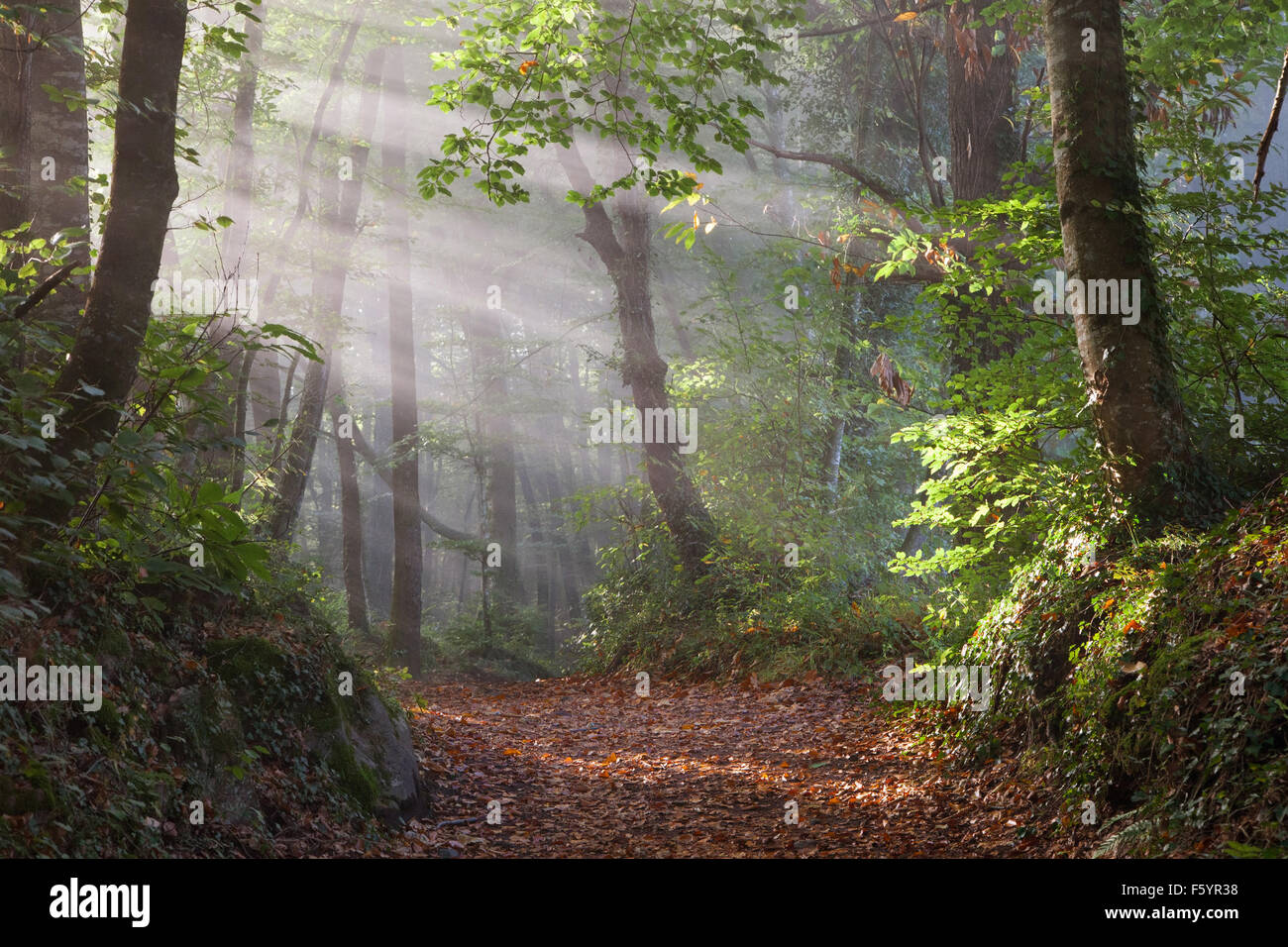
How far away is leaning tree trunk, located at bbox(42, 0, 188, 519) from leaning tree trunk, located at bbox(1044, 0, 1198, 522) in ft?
18.4

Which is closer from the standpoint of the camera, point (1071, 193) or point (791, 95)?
point (1071, 193)

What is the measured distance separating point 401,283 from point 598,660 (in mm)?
9817

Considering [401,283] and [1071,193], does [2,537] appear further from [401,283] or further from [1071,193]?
[401,283]

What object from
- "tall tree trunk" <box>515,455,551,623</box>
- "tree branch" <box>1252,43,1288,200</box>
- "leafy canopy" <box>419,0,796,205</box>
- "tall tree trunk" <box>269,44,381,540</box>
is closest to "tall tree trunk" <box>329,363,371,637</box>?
"tall tree trunk" <box>269,44,381,540</box>

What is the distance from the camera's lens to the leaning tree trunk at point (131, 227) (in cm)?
441

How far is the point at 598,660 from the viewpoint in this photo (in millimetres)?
15109

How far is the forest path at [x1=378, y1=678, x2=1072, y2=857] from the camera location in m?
5.29

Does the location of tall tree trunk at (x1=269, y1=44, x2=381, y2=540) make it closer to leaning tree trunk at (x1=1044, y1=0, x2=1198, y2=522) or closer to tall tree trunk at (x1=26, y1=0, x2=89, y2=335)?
tall tree trunk at (x1=26, y1=0, x2=89, y2=335)

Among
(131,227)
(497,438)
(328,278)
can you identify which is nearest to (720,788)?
(131,227)

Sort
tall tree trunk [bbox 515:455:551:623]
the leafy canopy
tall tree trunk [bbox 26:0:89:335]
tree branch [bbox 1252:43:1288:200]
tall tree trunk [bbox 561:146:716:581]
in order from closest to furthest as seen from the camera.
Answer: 1. tree branch [bbox 1252:43:1288:200]
2. tall tree trunk [bbox 26:0:89:335]
3. the leafy canopy
4. tall tree trunk [bbox 561:146:716:581]
5. tall tree trunk [bbox 515:455:551:623]

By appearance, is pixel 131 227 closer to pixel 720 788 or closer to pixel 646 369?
pixel 720 788

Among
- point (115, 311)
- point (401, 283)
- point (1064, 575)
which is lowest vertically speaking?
point (1064, 575)

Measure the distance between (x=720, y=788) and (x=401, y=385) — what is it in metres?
13.3
